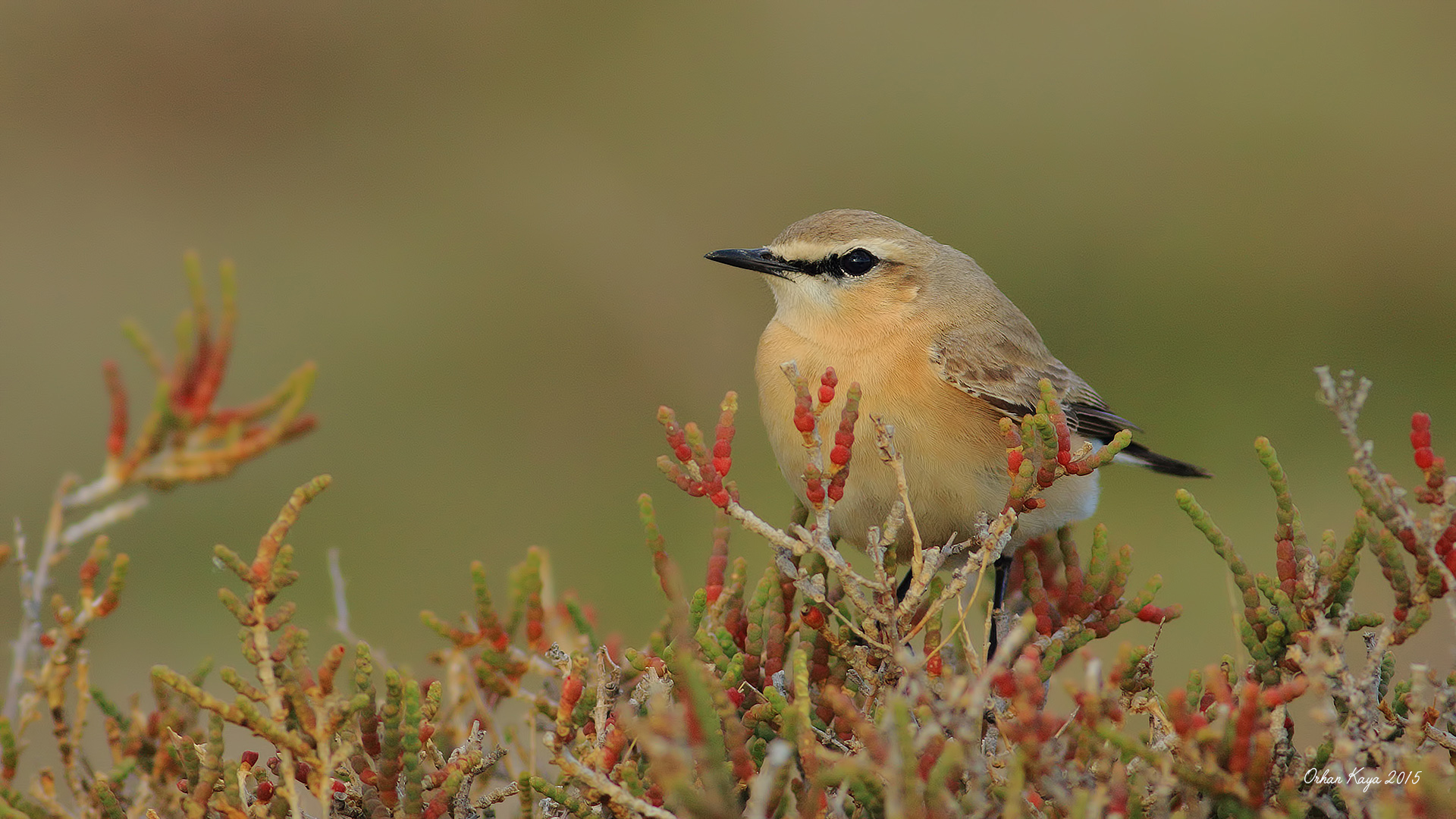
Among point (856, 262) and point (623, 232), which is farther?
point (623, 232)

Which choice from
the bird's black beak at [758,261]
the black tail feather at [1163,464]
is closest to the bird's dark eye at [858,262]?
the bird's black beak at [758,261]

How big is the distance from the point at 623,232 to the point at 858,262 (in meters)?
6.35

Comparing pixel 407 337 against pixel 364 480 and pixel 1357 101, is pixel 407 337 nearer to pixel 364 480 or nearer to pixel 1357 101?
pixel 364 480

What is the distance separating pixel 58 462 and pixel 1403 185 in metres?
10.8

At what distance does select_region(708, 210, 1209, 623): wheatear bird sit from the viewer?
405cm

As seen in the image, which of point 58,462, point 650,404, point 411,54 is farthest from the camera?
point 411,54

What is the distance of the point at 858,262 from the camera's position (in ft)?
15.3

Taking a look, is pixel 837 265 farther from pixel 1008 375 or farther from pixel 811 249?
pixel 1008 375

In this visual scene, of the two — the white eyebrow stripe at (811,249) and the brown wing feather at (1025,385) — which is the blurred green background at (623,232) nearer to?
the brown wing feather at (1025,385)

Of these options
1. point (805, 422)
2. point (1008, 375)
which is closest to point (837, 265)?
point (1008, 375)

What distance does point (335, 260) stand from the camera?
11.4 meters

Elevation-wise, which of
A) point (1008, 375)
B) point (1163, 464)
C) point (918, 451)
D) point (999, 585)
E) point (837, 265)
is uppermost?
point (837, 265)

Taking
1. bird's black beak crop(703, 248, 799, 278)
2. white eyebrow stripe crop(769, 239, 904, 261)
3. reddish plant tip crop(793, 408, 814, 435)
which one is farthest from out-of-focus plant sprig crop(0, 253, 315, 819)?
white eyebrow stripe crop(769, 239, 904, 261)

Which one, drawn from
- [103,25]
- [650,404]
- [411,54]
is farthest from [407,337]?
[103,25]
